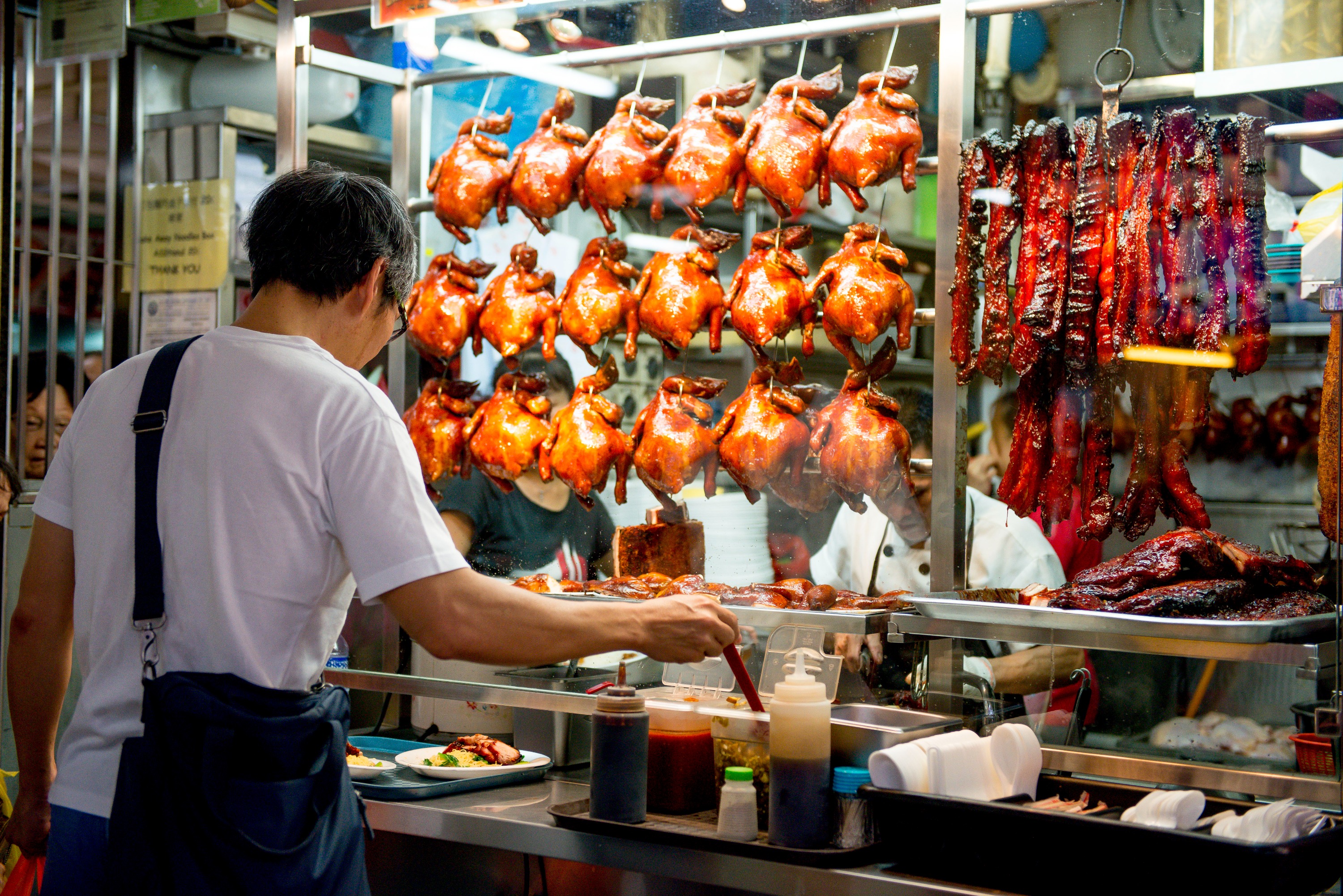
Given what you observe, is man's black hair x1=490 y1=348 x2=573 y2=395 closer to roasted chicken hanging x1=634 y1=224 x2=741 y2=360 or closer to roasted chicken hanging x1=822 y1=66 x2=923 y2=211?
roasted chicken hanging x1=634 y1=224 x2=741 y2=360

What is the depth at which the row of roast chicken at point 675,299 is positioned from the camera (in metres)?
3.20

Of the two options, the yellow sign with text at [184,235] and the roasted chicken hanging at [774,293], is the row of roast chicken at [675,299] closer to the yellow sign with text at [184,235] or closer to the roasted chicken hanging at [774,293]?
the roasted chicken hanging at [774,293]

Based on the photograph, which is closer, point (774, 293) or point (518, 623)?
point (518, 623)

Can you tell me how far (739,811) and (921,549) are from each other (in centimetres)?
203

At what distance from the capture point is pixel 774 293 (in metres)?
3.30

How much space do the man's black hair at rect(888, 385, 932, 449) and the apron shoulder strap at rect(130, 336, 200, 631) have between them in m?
2.79

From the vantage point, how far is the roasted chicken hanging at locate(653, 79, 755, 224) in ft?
11.1

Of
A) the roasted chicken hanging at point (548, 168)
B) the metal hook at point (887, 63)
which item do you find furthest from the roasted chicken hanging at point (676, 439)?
the metal hook at point (887, 63)

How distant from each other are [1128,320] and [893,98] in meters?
0.84

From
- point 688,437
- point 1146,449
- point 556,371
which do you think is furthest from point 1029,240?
point 556,371

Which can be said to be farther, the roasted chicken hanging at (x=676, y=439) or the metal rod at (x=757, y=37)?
the roasted chicken hanging at (x=676, y=439)

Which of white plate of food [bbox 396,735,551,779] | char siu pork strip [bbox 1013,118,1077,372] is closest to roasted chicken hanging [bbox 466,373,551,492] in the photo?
white plate of food [bbox 396,735,551,779]

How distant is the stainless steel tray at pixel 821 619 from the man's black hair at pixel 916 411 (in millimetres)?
1553

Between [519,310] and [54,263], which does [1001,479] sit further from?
[54,263]
